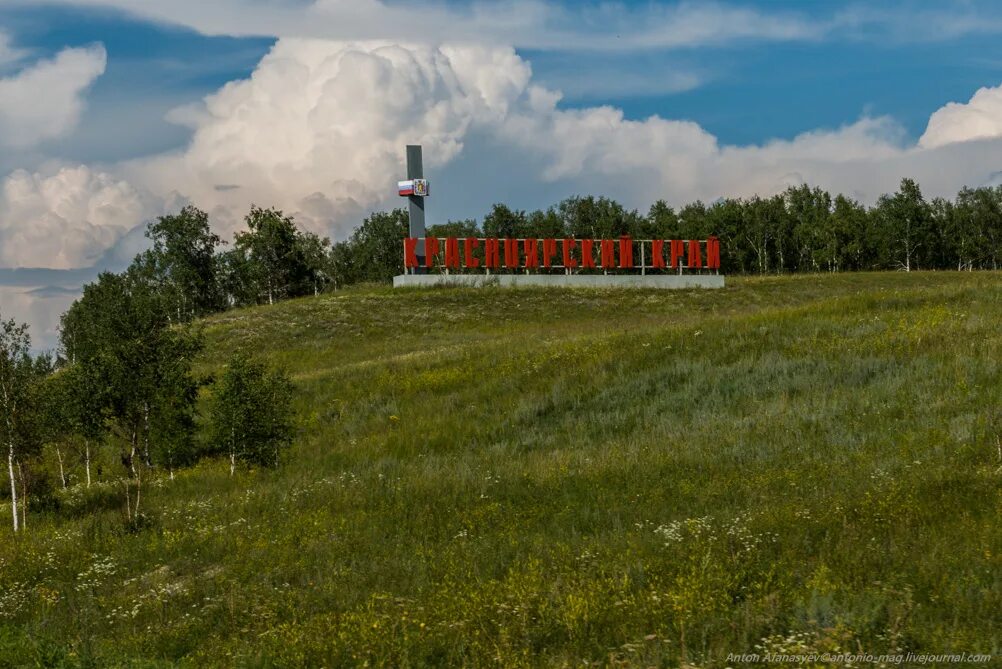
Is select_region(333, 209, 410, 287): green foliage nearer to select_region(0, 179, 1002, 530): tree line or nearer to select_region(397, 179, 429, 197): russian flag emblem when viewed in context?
select_region(0, 179, 1002, 530): tree line

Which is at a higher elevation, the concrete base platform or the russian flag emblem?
the russian flag emblem

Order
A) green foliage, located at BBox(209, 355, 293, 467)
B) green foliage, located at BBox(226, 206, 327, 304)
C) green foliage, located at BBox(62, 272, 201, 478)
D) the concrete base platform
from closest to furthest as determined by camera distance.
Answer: green foliage, located at BBox(62, 272, 201, 478), green foliage, located at BBox(209, 355, 293, 467), the concrete base platform, green foliage, located at BBox(226, 206, 327, 304)

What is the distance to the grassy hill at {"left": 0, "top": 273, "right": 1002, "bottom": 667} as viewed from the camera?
30.5 feet

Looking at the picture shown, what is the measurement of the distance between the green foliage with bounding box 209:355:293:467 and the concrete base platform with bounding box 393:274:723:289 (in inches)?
1997

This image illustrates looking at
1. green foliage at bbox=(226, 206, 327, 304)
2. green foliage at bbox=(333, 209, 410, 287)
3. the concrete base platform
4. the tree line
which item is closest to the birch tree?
the tree line

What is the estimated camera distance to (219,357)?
54.2 metres

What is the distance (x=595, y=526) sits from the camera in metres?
13.6

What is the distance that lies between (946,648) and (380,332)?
52442mm

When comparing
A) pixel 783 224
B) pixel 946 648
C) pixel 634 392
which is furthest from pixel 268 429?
pixel 783 224

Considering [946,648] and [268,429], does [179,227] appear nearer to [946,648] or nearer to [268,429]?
[268,429]

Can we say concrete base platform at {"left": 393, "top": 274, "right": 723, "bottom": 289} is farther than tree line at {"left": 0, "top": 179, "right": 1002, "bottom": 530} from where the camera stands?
Yes

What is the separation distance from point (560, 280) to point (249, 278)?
5427 centimetres

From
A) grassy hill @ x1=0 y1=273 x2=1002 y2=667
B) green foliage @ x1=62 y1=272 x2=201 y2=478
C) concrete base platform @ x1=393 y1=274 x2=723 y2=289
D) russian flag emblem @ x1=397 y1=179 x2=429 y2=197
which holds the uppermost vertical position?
russian flag emblem @ x1=397 y1=179 x2=429 y2=197

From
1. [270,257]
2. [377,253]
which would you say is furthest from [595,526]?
[377,253]
